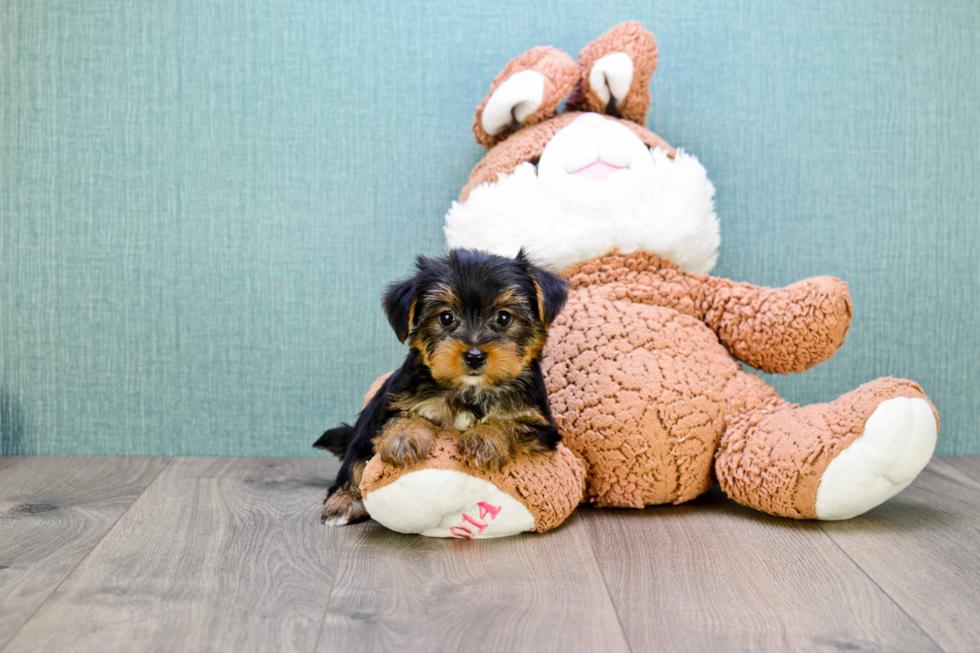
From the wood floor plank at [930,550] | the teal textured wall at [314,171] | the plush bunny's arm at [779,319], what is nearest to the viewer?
the wood floor plank at [930,550]

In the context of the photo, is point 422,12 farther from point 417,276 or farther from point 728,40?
point 417,276

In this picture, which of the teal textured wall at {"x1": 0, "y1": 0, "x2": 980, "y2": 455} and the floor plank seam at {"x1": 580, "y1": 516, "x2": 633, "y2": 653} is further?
the teal textured wall at {"x1": 0, "y1": 0, "x2": 980, "y2": 455}

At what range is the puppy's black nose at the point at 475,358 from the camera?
6.19 feet

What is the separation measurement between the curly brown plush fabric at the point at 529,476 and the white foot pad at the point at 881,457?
0.68 m

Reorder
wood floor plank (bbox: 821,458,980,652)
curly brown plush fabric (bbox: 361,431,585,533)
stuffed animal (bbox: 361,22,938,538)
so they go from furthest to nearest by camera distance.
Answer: stuffed animal (bbox: 361,22,938,538)
curly brown plush fabric (bbox: 361,431,585,533)
wood floor plank (bbox: 821,458,980,652)

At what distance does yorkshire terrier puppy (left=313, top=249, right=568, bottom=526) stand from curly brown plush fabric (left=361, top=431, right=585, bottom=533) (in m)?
0.03

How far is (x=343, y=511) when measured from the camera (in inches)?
89.4

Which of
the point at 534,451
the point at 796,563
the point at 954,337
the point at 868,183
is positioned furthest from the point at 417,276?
the point at 954,337

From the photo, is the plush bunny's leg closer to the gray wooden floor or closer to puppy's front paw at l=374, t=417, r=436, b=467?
the gray wooden floor

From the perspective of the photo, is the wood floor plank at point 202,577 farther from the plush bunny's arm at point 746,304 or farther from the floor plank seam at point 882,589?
the floor plank seam at point 882,589

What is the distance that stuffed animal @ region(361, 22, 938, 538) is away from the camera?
2098 mm

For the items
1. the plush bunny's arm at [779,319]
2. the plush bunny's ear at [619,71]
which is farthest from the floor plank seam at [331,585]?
the plush bunny's ear at [619,71]

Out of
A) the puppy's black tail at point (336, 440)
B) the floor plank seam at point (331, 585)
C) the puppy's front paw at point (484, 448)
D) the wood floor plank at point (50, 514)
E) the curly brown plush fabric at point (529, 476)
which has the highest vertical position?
the puppy's front paw at point (484, 448)

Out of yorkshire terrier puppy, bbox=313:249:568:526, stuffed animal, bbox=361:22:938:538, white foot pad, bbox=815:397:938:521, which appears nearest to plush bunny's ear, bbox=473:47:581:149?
stuffed animal, bbox=361:22:938:538
